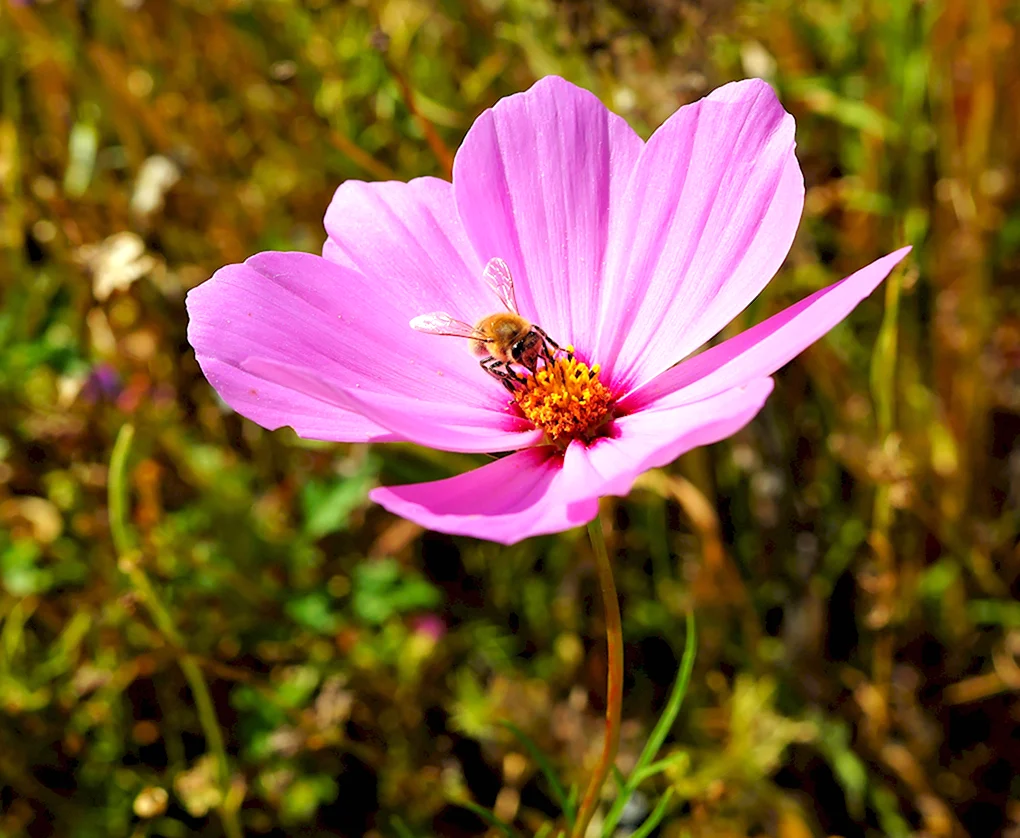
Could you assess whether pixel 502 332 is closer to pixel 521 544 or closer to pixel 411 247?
pixel 411 247

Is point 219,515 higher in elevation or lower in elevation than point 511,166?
lower

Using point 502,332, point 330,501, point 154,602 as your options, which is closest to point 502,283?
point 502,332

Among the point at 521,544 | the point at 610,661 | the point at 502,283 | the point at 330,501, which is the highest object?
the point at 502,283

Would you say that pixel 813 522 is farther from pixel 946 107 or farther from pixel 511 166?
pixel 511 166

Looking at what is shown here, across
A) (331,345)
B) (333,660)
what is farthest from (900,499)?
(333,660)

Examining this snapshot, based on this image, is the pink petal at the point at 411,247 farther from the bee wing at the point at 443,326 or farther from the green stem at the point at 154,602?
the green stem at the point at 154,602

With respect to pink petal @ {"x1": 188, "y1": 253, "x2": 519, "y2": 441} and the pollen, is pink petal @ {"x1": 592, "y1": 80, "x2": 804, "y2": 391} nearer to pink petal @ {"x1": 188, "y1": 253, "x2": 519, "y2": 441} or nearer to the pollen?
the pollen
